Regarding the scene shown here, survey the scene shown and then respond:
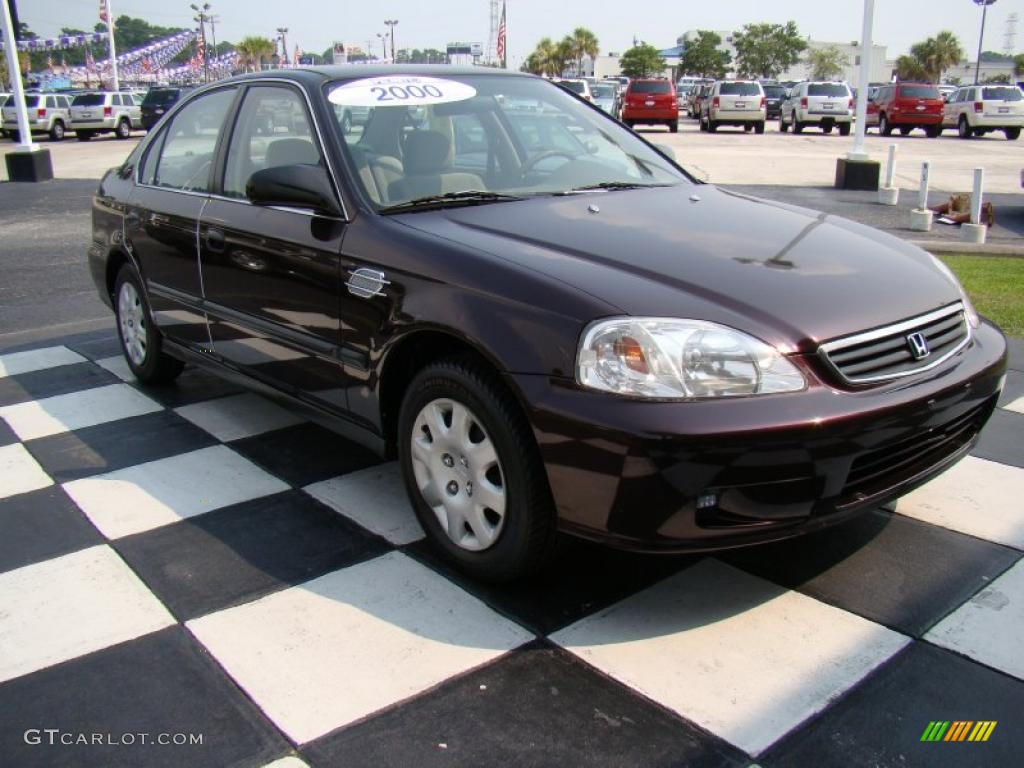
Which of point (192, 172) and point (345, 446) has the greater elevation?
point (192, 172)

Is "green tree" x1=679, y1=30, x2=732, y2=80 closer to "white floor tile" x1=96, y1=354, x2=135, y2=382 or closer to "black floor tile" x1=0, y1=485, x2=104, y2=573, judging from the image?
"white floor tile" x1=96, y1=354, x2=135, y2=382

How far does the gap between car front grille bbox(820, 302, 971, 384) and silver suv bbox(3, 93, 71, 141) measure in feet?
111

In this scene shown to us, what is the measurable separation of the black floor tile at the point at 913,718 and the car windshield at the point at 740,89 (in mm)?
30200

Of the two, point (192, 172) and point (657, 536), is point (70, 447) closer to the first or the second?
point (192, 172)

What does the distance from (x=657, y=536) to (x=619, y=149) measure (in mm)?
2125

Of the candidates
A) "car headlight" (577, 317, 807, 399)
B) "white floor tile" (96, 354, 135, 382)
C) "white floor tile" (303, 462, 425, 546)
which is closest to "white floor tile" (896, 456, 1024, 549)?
"car headlight" (577, 317, 807, 399)

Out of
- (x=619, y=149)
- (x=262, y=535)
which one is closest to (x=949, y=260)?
(x=619, y=149)

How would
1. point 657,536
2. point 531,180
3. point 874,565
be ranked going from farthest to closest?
point 531,180
point 874,565
point 657,536

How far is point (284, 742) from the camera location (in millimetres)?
2168

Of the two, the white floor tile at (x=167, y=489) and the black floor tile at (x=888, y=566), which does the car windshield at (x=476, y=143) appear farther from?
the black floor tile at (x=888, y=566)

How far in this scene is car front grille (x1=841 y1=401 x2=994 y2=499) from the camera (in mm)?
2463

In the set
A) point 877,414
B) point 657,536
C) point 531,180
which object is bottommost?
point 657,536

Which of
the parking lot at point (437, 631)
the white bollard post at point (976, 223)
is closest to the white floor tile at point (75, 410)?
the parking lot at point (437, 631)

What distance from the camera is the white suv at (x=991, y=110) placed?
27.2 meters
